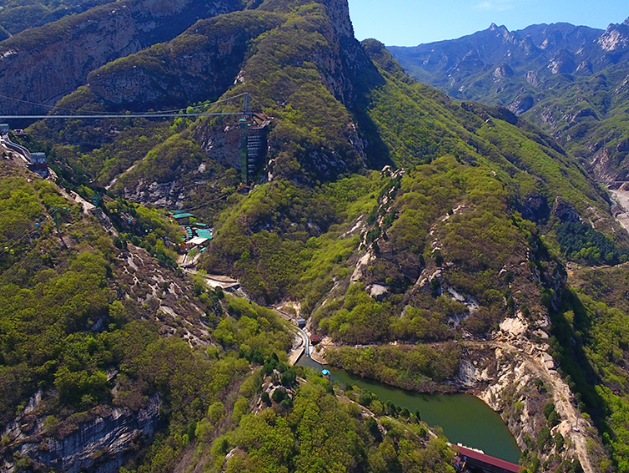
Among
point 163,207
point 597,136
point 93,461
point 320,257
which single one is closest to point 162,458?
point 93,461

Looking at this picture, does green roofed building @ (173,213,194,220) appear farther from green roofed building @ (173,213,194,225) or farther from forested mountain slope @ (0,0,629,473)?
forested mountain slope @ (0,0,629,473)

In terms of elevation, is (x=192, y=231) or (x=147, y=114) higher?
(x=147, y=114)

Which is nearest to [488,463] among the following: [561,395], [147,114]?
[561,395]

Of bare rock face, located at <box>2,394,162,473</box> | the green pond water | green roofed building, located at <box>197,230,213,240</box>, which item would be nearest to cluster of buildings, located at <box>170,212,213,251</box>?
green roofed building, located at <box>197,230,213,240</box>

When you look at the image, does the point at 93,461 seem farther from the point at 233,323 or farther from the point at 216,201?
the point at 216,201

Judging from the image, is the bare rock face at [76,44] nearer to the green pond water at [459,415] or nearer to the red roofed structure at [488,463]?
the green pond water at [459,415]

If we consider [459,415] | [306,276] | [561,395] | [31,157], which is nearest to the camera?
[561,395]

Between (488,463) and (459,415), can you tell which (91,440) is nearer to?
(488,463)
